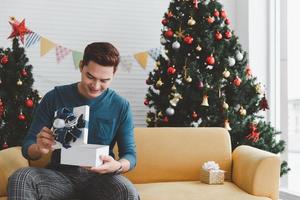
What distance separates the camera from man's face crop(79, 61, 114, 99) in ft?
5.76

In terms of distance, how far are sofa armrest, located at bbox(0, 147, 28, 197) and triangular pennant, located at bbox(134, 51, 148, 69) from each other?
1.70 meters

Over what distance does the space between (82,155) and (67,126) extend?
0.14 metres

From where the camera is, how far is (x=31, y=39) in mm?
3389

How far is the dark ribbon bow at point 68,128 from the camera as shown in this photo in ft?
5.21

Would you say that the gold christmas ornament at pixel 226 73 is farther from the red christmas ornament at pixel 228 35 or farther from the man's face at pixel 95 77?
the man's face at pixel 95 77

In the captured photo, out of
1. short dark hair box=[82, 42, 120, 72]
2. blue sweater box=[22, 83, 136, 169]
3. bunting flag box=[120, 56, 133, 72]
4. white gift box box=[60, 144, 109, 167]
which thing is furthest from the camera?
bunting flag box=[120, 56, 133, 72]

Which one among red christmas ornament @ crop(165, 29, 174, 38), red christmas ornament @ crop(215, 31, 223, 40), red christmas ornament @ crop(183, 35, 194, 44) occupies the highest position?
red christmas ornament @ crop(165, 29, 174, 38)

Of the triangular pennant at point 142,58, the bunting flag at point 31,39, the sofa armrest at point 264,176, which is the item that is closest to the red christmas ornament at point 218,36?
the triangular pennant at point 142,58

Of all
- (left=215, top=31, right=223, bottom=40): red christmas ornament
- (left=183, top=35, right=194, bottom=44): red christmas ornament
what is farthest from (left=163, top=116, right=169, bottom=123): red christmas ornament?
(left=215, top=31, right=223, bottom=40): red christmas ornament

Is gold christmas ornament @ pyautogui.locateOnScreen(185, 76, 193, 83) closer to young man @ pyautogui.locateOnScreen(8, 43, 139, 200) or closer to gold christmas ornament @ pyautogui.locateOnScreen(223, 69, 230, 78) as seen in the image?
gold christmas ornament @ pyautogui.locateOnScreen(223, 69, 230, 78)

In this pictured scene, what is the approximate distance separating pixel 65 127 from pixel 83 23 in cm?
212

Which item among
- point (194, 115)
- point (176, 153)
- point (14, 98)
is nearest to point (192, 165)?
point (176, 153)

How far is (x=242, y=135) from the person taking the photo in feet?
10.1

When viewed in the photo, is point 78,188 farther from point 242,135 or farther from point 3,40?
point 3,40
